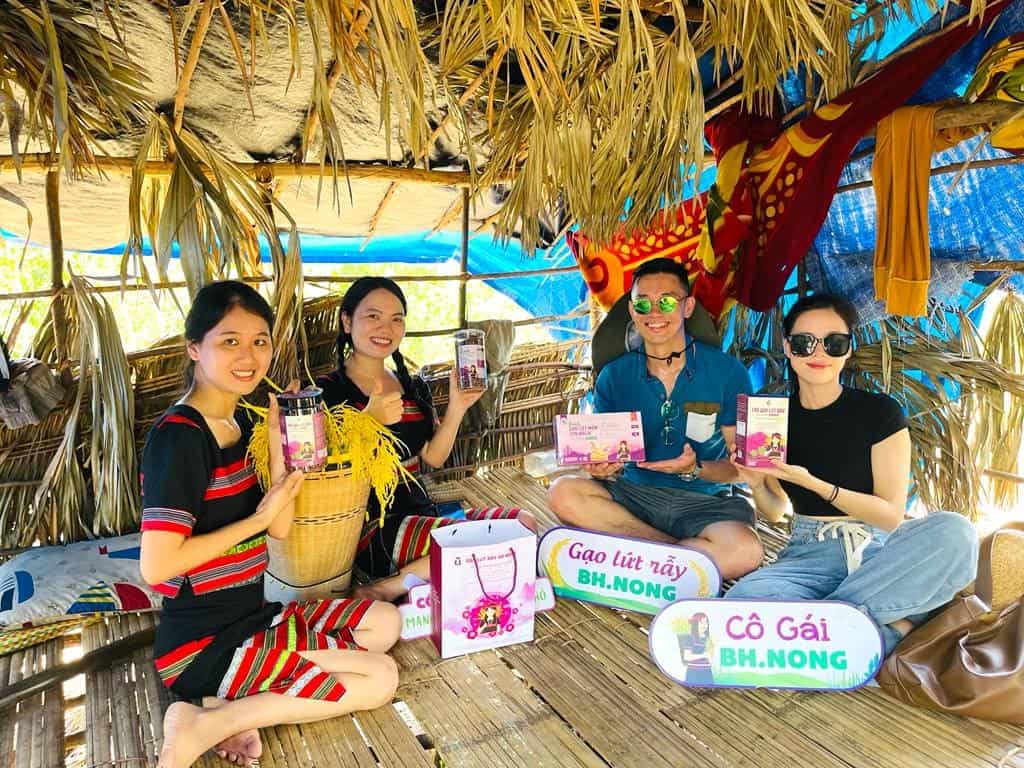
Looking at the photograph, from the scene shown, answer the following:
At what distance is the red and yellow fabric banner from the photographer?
99.7 inches

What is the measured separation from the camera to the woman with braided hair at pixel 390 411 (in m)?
2.58

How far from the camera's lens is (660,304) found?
105 inches

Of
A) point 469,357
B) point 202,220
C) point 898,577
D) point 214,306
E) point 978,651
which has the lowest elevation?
point 978,651

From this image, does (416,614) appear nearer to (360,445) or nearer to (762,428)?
(360,445)

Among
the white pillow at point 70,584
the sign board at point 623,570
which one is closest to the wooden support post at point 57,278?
the white pillow at point 70,584

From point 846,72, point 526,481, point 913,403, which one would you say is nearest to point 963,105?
point 846,72

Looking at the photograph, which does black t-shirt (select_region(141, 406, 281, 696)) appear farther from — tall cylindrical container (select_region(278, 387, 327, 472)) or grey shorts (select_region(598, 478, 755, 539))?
grey shorts (select_region(598, 478, 755, 539))

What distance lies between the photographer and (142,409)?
2846mm

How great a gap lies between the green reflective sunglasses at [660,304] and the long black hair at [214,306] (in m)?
1.35

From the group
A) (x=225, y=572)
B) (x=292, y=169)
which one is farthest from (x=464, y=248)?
(x=225, y=572)

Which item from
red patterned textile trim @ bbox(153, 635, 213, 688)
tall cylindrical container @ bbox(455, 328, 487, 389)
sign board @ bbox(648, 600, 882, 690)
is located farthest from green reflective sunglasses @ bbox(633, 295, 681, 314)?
red patterned textile trim @ bbox(153, 635, 213, 688)

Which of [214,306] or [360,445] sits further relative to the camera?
[360,445]

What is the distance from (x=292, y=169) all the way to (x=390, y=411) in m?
1.17

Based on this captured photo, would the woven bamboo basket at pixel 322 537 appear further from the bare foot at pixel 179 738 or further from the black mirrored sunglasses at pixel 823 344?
the black mirrored sunglasses at pixel 823 344
